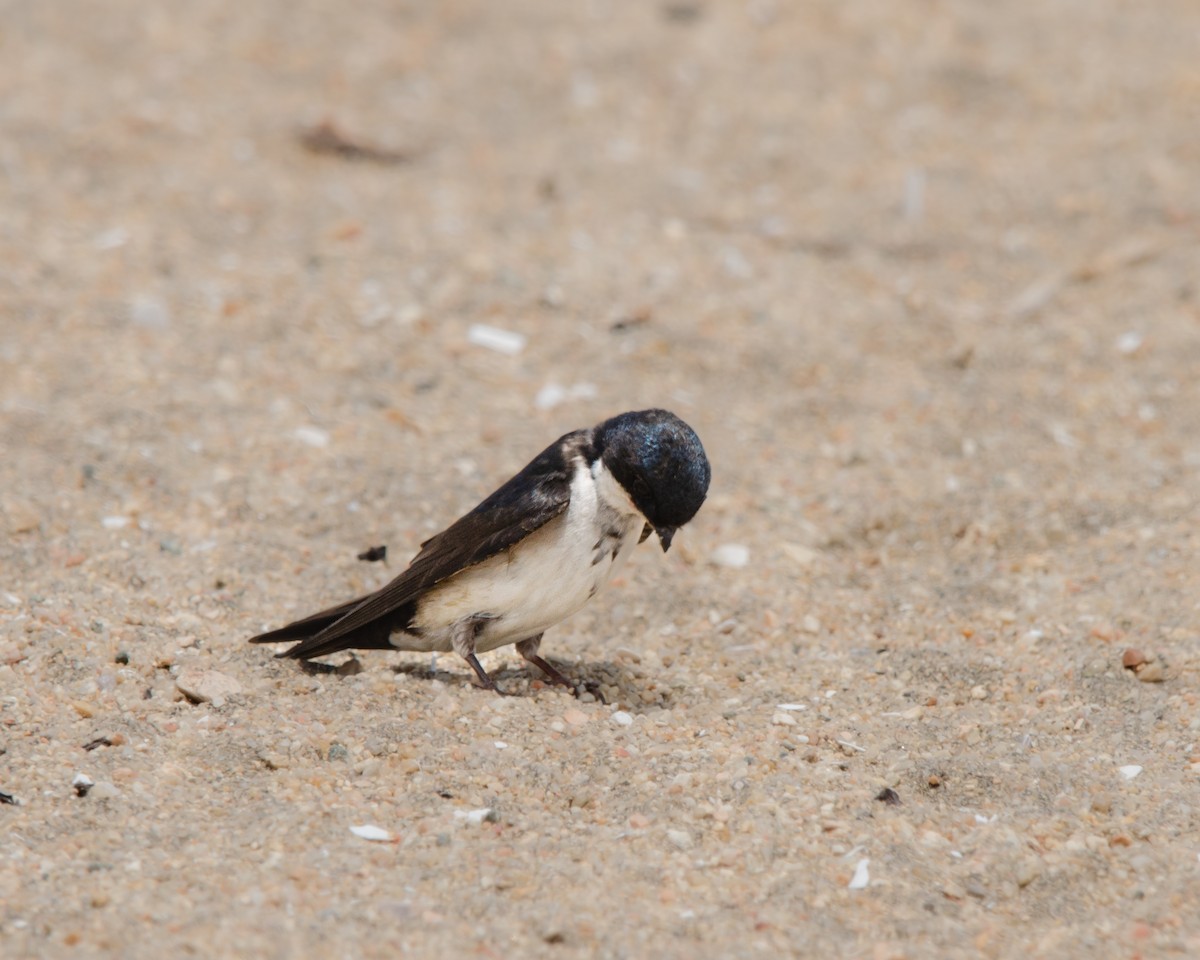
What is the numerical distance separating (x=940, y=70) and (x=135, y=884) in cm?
772

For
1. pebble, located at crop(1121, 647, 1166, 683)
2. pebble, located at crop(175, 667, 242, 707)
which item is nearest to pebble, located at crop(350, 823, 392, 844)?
pebble, located at crop(175, 667, 242, 707)

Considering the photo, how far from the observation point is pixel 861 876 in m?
3.49

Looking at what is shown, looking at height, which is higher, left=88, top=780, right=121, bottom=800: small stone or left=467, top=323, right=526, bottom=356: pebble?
left=467, top=323, right=526, bottom=356: pebble

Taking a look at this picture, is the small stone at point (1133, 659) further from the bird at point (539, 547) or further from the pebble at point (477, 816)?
the pebble at point (477, 816)

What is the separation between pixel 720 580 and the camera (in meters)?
5.31

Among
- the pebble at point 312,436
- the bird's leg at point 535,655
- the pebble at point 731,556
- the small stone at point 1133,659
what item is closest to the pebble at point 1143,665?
the small stone at point 1133,659

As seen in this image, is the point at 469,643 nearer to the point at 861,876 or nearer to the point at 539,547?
the point at 539,547

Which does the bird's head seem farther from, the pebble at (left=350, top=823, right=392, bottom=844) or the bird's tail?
the pebble at (left=350, top=823, right=392, bottom=844)

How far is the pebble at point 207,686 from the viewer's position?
4.20 meters

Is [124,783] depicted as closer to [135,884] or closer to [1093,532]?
[135,884]

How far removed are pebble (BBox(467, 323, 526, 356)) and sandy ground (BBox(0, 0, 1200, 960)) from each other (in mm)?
75

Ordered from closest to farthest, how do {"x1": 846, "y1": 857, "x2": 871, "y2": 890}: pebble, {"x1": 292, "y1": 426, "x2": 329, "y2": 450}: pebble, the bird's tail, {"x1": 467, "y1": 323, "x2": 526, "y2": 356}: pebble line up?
{"x1": 846, "y1": 857, "x2": 871, "y2": 890}: pebble, the bird's tail, {"x1": 292, "y1": 426, "x2": 329, "y2": 450}: pebble, {"x1": 467, "y1": 323, "x2": 526, "y2": 356}: pebble

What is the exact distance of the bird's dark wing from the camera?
429 cm

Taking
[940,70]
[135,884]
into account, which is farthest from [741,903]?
[940,70]
